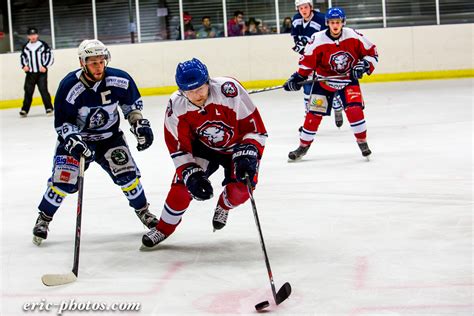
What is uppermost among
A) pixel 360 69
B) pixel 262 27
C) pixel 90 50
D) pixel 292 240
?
pixel 262 27

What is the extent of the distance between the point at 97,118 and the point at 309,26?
13.4 feet

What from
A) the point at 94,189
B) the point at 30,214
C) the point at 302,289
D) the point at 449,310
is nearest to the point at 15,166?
the point at 94,189

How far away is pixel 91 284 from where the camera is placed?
340 centimetres

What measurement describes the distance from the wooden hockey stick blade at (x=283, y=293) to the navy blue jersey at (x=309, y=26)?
5.03 m

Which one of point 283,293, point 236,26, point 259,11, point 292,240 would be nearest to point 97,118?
point 292,240

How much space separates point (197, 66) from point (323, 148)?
11.8 feet

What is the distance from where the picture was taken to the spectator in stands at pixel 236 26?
40.4ft

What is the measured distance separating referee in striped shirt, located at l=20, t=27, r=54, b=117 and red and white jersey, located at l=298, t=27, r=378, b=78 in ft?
16.9

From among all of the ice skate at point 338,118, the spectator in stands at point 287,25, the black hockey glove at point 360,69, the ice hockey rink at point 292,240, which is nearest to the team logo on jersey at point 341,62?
the black hockey glove at point 360,69

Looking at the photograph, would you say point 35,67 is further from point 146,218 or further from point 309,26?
point 146,218

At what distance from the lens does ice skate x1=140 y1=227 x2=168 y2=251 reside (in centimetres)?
393

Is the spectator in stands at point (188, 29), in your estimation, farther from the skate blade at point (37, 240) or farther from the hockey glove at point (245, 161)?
the hockey glove at point (245, 161)

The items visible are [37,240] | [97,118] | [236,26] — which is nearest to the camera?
[97,118]

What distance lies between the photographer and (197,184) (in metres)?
3.60
